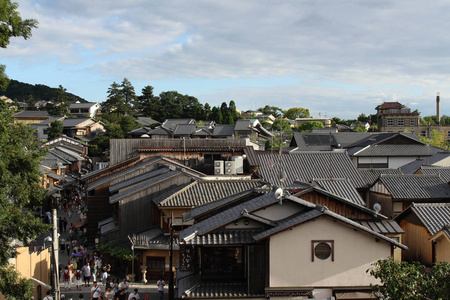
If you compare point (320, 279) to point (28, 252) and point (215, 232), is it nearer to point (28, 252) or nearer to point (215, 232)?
point (215, 232)

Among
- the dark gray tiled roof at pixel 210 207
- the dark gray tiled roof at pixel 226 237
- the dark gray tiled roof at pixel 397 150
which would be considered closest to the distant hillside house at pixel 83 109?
the dark gray tiled roof at pixel 397 150

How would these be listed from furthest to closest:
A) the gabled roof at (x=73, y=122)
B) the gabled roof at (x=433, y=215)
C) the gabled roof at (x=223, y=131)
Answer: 1. the gabled roof at (x=73, y=122)
2. the gabled roof at (x=223, y=131)
3. the gabled roof at (x=433, y=215)

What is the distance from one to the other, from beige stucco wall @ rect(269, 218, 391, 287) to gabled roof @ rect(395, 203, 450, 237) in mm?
6127

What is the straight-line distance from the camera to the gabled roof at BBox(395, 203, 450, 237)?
55.2 ft

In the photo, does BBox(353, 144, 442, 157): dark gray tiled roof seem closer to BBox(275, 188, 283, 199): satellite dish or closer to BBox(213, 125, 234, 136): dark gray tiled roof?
BBox(213, 125, 234, 136): dark gray tiled roof

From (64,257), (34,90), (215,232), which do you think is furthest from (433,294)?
(34,90)

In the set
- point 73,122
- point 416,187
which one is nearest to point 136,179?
point 416,187

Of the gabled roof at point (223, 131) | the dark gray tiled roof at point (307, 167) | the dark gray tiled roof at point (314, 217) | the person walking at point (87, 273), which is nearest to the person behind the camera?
the dark gray tiled roof at point (314, 217)

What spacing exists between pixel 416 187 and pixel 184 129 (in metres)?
46.8

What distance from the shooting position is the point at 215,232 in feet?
41.2

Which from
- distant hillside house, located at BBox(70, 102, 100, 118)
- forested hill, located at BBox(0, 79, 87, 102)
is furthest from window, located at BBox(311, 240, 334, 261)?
forested hill, located at BBox(0, 79, 87, 102)

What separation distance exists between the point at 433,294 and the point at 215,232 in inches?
245

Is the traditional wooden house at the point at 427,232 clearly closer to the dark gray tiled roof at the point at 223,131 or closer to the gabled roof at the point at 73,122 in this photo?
the dark gray tiled roof at the point at 223,131

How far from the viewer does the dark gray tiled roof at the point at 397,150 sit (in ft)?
149
